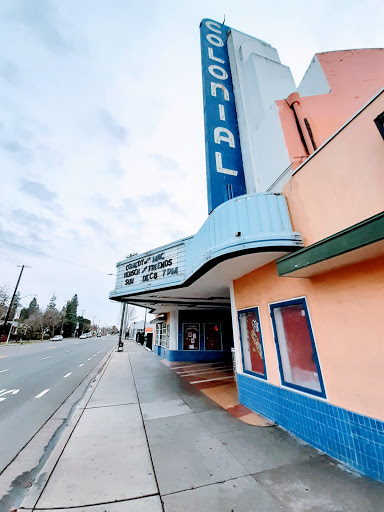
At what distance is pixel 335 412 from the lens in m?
3.44

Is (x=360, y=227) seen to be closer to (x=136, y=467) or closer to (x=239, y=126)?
(x=136, y=467)

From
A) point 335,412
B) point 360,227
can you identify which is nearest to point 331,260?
→ point 360,227

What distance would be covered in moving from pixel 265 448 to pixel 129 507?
7.88 ft

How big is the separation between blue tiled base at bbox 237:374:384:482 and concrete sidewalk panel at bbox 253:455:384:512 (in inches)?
7.5

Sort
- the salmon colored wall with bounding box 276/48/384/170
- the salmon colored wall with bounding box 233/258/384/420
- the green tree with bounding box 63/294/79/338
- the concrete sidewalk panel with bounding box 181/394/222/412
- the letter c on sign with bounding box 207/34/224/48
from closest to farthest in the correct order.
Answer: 1. the salmon colored wall with bounding box 233/258/384/420
2. the salmon colored wall with bounding box 276/48/384/170
3. the concrete sidewalk panel with bounding box 181/394/222/412
4. the letter c on sign with bounding box 207/34/224/48
5. the green tree with bounding box 63/294/79/338

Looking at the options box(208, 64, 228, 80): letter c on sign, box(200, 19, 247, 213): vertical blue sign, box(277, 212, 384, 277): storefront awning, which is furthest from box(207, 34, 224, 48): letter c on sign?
box(277, 212, 384, 277): storefront awning

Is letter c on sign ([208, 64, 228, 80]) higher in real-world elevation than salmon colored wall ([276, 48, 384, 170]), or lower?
higher

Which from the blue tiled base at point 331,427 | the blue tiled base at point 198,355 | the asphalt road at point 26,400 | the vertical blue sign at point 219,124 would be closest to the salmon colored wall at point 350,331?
the blue tiled base at point 331,427

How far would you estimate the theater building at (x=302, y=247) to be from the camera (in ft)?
10.2

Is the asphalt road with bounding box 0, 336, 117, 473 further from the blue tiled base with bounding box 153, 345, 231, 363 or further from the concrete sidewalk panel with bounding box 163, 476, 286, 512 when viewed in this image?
the blue tiled base with bounding box 153, 345, 231, 363

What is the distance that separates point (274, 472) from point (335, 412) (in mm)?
1336

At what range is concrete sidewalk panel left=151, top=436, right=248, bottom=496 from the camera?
9.56ft

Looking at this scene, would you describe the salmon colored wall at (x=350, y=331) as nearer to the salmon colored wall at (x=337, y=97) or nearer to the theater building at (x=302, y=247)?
the theater building at (x=302, y=247)

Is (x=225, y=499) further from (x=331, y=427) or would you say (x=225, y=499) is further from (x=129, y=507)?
(x=331, y=427)
